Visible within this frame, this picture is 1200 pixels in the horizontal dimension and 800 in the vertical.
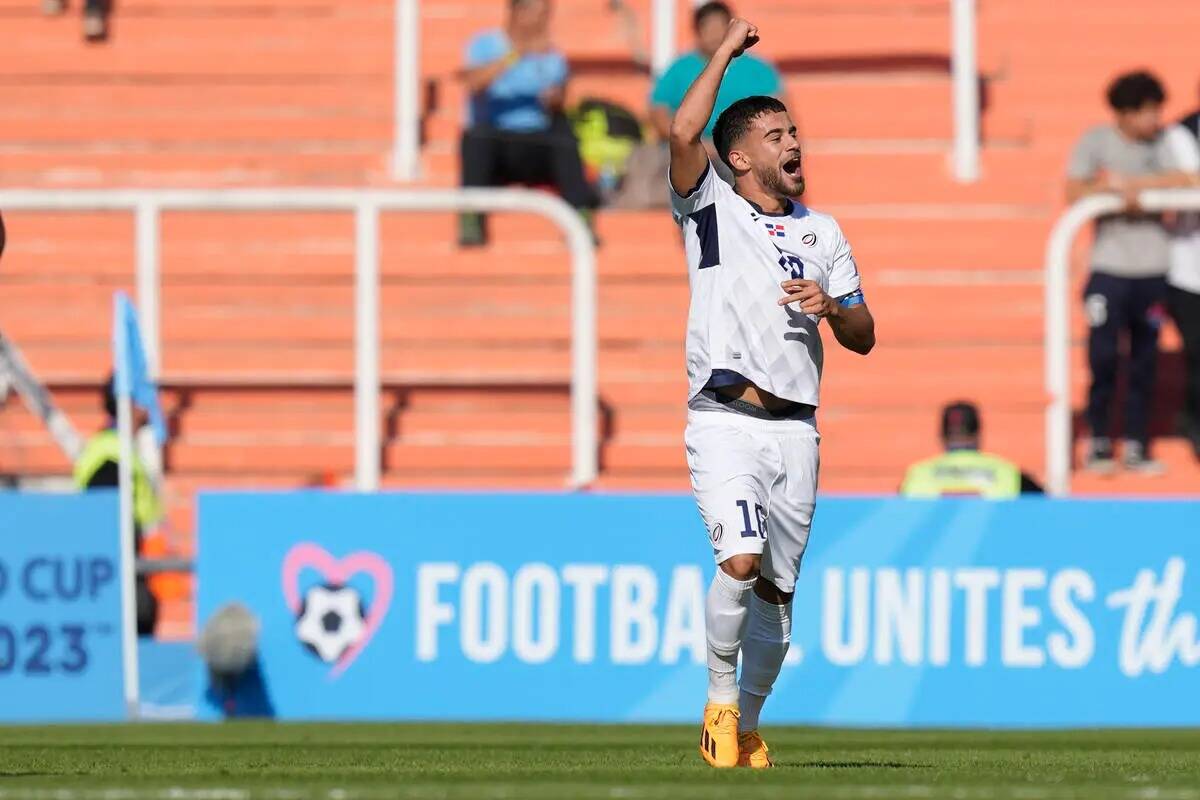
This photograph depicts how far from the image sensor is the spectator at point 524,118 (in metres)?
14.5

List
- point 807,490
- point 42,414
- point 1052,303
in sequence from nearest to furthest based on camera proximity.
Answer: point 807,490 < point 1052,303 < point 42,414

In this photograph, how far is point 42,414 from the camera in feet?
46.5

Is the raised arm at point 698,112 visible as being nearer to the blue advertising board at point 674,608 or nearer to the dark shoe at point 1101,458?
the blue advertising board at point 674,608

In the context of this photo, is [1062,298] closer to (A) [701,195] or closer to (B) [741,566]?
(A) [701,195]

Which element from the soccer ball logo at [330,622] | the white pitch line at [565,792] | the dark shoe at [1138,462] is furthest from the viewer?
the dark shoe at [1138,462]

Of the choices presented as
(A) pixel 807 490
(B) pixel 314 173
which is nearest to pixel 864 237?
(B) pixel 314 173

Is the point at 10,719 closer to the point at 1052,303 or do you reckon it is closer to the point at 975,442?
the point at 975,442

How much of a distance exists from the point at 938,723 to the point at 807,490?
4.39 m

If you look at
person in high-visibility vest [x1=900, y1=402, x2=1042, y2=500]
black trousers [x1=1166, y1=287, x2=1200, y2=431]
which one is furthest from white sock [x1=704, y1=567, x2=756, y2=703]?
black trousers [x1=1166, y1=287, x2=1200, y2=431]

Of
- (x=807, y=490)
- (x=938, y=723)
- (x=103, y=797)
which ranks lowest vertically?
(x=938, y=723)

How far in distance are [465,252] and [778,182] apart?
751cm

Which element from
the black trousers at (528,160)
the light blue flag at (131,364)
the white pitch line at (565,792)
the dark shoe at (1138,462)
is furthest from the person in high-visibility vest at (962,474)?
the white pitch line at (565,792)

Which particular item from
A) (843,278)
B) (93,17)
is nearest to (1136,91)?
(843,278)

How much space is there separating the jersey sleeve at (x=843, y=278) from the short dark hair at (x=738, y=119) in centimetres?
43
